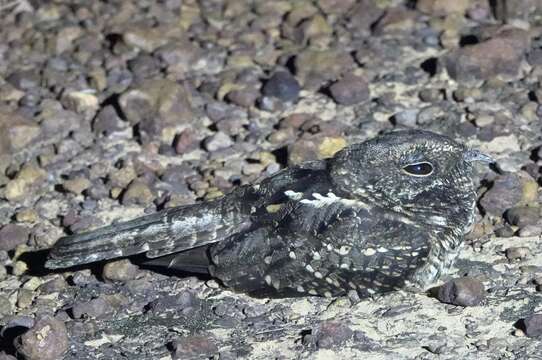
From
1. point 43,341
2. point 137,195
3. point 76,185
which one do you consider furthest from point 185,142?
point 43,341

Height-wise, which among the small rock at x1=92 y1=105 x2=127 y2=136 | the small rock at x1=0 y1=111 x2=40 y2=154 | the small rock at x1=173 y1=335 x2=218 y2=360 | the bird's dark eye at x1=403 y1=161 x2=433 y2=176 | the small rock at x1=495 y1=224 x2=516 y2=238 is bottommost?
the small rock at x1=495 y1=224 x2=516 y2=238

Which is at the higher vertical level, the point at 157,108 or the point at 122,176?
the point at 157,108

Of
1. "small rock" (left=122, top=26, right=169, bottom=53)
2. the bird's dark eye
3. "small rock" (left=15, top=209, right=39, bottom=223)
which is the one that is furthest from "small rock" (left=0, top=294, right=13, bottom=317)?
"small rock" (left=122, top=26, right=169, bottom=53)

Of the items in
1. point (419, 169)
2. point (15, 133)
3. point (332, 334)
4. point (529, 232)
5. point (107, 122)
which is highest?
point (419, 169)

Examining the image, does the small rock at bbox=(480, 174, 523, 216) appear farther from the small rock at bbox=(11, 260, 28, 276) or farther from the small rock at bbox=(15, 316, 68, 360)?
the small rock at bbox=(11, 260, 28, 276)

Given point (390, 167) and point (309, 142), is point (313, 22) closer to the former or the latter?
point (309, 142)

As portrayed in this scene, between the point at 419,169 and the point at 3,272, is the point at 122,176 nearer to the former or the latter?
the point at 3,272

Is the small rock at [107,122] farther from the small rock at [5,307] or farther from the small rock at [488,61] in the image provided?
the small rock at [488,61]
